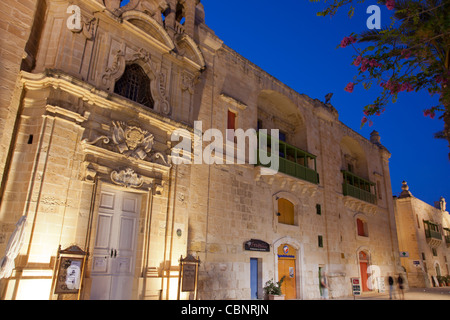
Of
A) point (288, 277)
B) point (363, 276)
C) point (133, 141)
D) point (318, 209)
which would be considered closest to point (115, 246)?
point (133, 141)

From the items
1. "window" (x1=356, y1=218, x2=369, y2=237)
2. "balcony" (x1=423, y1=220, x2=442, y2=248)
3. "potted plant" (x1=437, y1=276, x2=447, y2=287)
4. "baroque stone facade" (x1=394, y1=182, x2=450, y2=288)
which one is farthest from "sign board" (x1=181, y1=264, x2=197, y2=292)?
"potted plant" (x1=437, y1=276, x2=447, y2=287)

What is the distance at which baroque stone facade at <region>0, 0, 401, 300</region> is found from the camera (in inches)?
287

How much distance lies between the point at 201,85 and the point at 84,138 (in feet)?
17.9

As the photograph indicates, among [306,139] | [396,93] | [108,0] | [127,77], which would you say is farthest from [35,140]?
[306,139]

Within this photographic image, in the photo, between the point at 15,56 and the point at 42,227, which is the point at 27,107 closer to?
the point at 15,56

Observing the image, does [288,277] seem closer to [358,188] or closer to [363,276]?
[363,276]

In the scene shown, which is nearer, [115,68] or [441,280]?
[115,68]

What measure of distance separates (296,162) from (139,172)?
8.47 m

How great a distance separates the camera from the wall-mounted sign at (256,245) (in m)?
12.1

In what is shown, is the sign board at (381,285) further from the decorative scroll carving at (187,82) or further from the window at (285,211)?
the decorative scroll carving at (187,82)

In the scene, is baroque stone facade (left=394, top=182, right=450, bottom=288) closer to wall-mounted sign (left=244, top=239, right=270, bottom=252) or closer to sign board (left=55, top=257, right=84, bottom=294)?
wall-mounted sign (left=244, top=239, right=270, bottom=252)

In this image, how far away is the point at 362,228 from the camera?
2028 centimetres

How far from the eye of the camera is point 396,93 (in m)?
5.37
